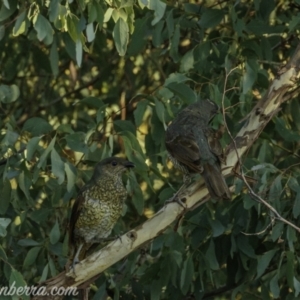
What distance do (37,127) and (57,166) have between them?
45 centimetres

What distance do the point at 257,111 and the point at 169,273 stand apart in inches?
51.7

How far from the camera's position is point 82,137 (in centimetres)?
676

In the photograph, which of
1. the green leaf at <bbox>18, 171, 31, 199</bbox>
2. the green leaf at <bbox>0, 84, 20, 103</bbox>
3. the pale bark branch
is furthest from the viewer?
the green leaf at <bbox>0, 84, 20, 103</bbox>

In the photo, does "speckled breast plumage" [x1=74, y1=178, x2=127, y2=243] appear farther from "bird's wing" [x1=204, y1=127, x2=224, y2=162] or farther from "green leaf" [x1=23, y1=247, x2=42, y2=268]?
"bird's wing" [x1=204, y1=127, x2=224, y2=162]

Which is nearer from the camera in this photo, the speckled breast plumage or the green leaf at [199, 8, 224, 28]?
the speckled breast plumage

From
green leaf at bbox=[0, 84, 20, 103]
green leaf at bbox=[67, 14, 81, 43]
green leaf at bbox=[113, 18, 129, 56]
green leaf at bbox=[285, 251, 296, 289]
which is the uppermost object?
→ green leaf at bbox=[67, 14, 81, 43]

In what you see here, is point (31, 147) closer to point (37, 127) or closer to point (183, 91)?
point (37, 127)

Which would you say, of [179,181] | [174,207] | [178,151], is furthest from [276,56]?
[174,207]

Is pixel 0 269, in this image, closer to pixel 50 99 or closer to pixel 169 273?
pixel 169 273

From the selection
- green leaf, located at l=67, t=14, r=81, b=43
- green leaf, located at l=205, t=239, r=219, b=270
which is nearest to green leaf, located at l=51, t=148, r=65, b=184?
green leaf, located at l=67, t=14, r=81, b=43

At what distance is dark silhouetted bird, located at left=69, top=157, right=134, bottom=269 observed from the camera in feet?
24.7

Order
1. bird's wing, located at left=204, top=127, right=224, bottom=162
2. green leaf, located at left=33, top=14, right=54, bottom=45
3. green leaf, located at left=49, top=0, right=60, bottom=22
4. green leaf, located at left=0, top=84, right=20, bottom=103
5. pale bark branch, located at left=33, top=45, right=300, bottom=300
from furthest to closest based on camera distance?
1. green leaf, located at left=0, top=84, right=20, bottom=103
2. bird's wing, located at left=204, top=127, right=224, bottom=162
3. pale bark branch, located at left=33, top=45, right=300, bottom=300
4. green leaf, located at left=33, top=14, right=54, bottom=45
5. green leaf, located at left=49, top=0, right=60, bottom=22

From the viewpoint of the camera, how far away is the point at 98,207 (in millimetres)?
7547

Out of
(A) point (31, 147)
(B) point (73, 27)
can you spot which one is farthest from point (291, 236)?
(B) point (73, 27)
